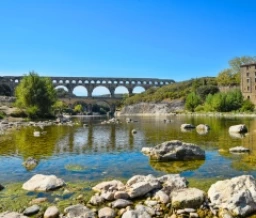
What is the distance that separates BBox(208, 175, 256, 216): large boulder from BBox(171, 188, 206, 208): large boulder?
0.39 m

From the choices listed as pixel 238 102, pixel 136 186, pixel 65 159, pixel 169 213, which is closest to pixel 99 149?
pixel 65 159

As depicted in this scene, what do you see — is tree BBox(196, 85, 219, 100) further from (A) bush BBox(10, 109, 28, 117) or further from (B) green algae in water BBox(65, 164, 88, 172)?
(B) green algae in water BBox(65, 164, 88, 172)

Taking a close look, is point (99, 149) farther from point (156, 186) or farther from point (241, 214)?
point (241, 214)

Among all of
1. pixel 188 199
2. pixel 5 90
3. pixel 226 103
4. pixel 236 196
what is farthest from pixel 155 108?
pixel 236 196

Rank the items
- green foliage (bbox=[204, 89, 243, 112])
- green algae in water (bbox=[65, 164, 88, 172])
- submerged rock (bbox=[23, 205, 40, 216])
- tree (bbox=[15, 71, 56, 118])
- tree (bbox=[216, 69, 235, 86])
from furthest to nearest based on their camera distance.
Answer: tree (bbox=[216, 69, 235, 86]), green foliage (bbox=[204, 89, 243, 112]), tree (bbox=[15, 71, 56, 118]), green algae in water (bbox=[65, 164, 88, 172]), submerged rock (bbox=[23, 205, 40, 216])

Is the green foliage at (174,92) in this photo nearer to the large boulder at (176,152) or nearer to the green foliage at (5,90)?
the green foliage at (5,90)

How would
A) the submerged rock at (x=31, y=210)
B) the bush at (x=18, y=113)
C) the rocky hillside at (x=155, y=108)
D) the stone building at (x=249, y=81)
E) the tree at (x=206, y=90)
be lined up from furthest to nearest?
the rocky hillside at (x=155, y=108)
the tree at (x=206, y=90)
the stone building at (x=249, y=81)
the bush at (x=18, y=113)
the submerged rock at (x=31, y=210)

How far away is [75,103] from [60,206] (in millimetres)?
162862

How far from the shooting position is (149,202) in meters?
10.1

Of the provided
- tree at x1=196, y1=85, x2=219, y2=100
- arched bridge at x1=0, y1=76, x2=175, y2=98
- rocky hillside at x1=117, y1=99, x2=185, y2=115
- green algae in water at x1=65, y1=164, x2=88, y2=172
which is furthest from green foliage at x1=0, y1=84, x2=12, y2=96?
green algae in water at x1=65, y1=164, x2=88, y2=172

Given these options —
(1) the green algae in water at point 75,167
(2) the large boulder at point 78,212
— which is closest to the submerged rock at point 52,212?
(2) the large boulder at point 78,212

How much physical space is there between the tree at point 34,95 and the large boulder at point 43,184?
52.1 m

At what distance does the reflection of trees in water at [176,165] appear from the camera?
14898 mm

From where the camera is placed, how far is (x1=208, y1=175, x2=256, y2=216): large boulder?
365 inches
